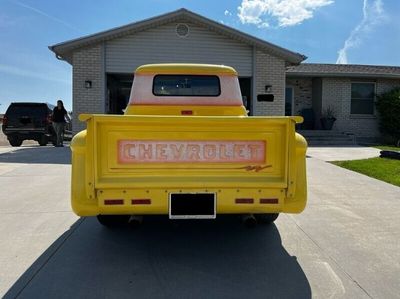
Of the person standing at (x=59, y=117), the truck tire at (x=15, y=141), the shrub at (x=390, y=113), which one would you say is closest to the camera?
the person standing at (x=59, y=117)

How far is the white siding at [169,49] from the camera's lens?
1430cm

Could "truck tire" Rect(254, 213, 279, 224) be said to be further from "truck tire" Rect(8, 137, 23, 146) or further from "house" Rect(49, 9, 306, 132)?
"truck tire" Rect(8, 137, 23, 146)

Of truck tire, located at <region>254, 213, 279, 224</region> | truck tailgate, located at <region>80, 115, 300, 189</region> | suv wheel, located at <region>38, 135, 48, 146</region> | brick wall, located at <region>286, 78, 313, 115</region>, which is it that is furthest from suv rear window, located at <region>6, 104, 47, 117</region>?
truck tailgate, located at <region>80, 115, 300, 189</region>

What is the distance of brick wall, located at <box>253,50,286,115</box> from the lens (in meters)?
14.9

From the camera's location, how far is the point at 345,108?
19359mm

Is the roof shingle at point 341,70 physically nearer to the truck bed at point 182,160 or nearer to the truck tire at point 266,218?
the truck tire at point 266,218

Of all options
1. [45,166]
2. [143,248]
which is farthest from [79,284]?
[45,166]

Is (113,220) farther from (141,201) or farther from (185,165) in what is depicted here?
(185,165)

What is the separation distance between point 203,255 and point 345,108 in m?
17.2

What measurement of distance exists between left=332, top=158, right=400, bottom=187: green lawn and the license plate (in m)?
5.89

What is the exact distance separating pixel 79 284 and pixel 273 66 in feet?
42.6

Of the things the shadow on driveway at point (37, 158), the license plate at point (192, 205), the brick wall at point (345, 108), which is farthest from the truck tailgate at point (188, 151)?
the brick wall at point (345, 108)

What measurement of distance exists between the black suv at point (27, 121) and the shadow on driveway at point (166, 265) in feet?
42.2

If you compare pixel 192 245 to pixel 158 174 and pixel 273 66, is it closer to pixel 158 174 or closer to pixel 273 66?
pixel 158 174
